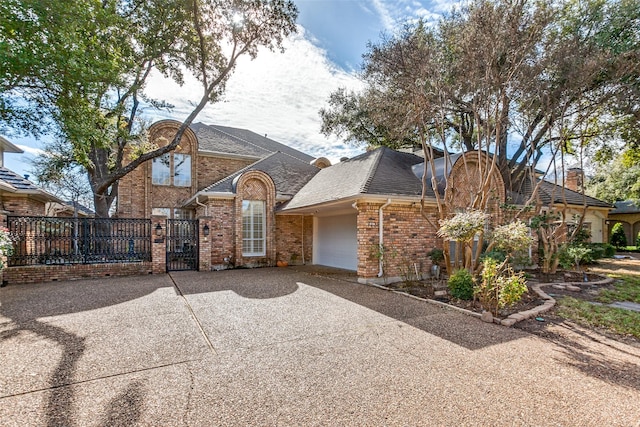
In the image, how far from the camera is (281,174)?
1566cm

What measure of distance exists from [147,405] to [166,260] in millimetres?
9530

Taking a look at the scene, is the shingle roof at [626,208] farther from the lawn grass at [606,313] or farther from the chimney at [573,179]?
the lawn grass at [606,313]

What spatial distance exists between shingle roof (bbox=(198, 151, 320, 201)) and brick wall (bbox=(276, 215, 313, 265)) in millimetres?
1285

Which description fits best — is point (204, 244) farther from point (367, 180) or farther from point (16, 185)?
point (16, 185)

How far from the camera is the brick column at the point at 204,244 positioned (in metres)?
11.9

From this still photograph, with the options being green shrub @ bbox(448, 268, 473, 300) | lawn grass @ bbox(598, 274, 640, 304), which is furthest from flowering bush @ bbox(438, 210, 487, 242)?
lawn grass @ bbox(598, 274, 640, 304)

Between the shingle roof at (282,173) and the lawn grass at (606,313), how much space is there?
10.8 m

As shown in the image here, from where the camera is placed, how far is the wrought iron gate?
12.0m

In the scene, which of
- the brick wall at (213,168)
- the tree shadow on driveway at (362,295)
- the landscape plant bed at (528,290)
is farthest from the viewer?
the brick wall at (213,168)

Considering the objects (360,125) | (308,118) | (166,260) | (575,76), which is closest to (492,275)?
(575,76)

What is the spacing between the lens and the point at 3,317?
5836mm

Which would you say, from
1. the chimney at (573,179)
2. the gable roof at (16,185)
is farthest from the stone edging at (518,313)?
the chimney at (573,179)

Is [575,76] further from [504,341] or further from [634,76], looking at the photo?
[504,341]

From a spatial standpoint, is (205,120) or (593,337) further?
(205,120)
